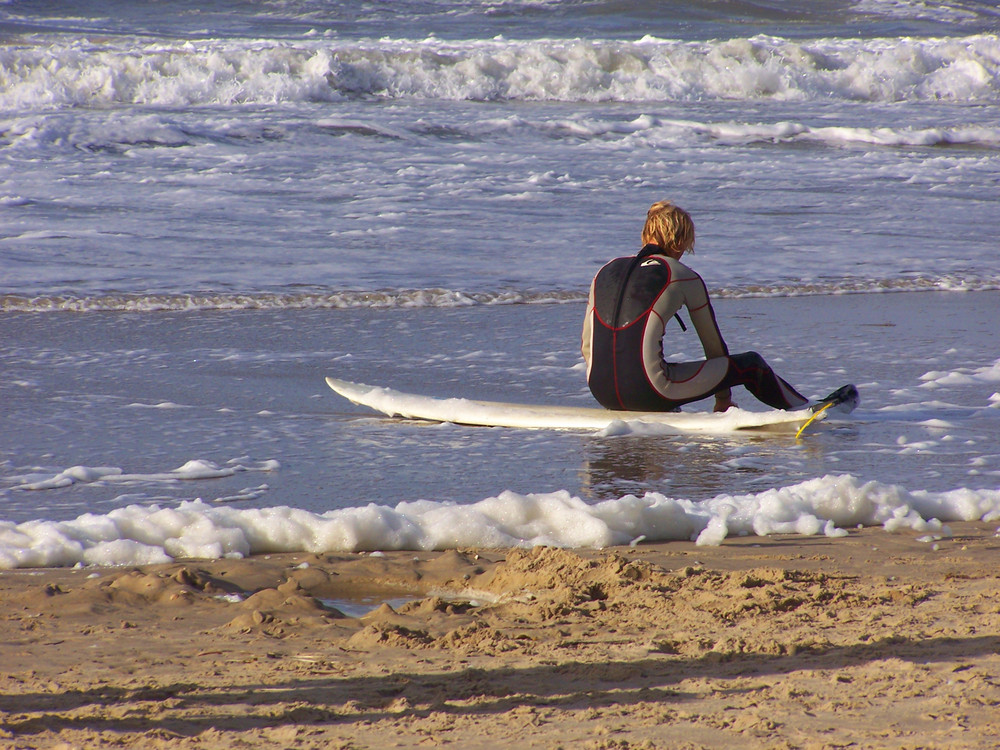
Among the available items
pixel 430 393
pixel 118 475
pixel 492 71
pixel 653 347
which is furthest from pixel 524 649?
pixel 492 71

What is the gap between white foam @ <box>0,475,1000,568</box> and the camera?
3666 millimetres

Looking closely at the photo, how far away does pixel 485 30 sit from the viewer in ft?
98.5

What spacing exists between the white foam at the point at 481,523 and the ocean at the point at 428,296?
0.03ft

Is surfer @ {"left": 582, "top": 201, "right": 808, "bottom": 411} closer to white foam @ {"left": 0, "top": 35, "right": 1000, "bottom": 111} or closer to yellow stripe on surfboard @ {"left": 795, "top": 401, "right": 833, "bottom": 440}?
yellow stripe on surfboard @ {"left": 795, "top": 401, "right": 833, "bottom": 440}

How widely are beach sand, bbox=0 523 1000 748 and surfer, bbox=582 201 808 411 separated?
5.49ft

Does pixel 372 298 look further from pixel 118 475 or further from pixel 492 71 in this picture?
pixel 492 71

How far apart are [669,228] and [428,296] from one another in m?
3.27

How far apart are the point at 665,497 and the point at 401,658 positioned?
157 centimetres

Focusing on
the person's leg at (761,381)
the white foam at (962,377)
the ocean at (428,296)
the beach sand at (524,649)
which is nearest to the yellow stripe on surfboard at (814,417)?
the ocean at (428,296)

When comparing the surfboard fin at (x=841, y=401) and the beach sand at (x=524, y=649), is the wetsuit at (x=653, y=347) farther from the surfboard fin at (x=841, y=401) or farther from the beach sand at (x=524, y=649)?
the beach sand at (x=524, y=649)

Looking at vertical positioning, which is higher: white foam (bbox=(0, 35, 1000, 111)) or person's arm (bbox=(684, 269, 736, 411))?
white foam (bbox=(0, 35, 1000, 111))

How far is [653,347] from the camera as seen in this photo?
5.37 metres

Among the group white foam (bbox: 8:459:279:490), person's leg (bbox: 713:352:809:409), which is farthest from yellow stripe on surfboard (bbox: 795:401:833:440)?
white foam (bbox: 8:459:279:490)

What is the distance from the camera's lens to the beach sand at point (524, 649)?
2297 mm
